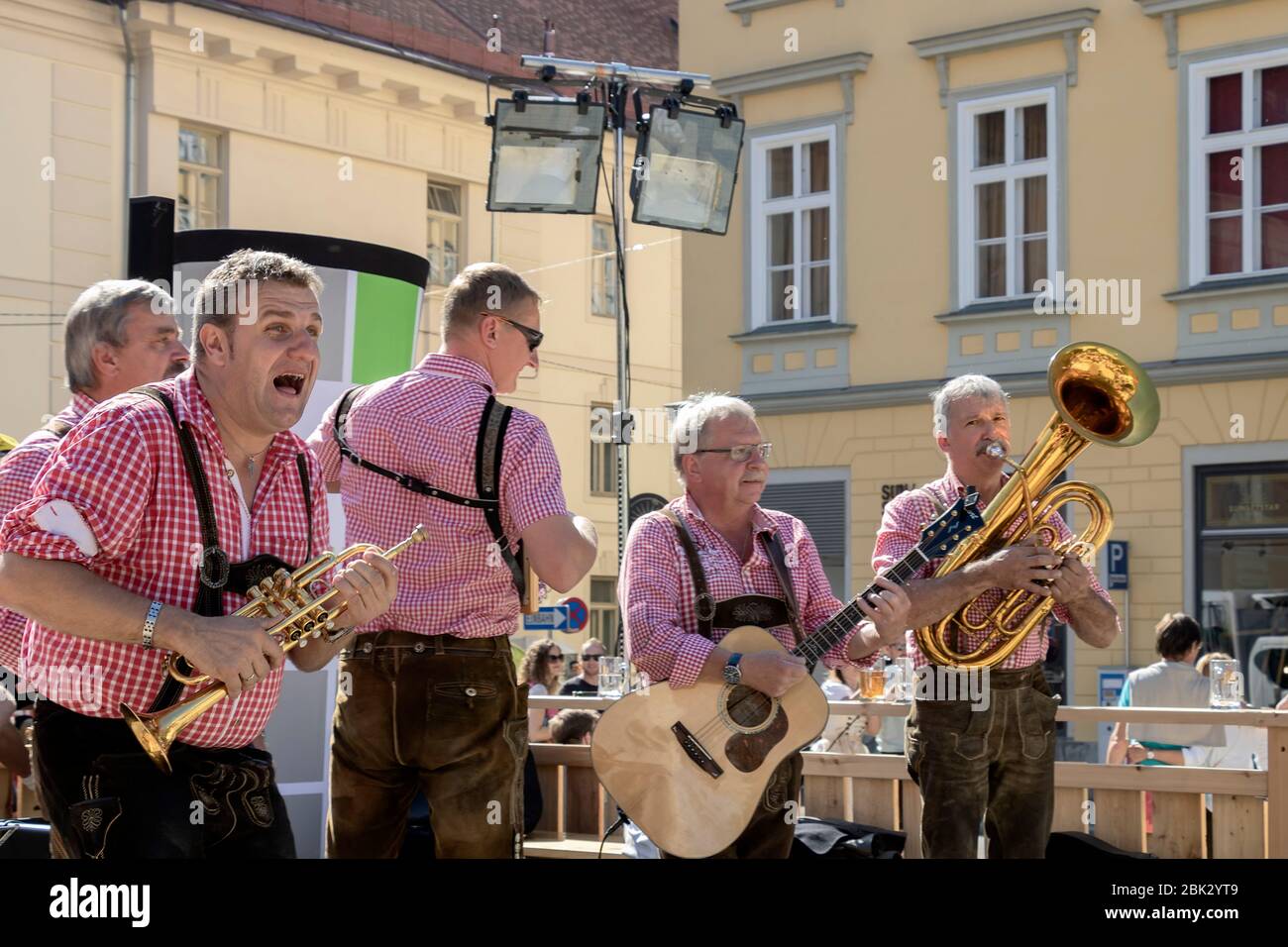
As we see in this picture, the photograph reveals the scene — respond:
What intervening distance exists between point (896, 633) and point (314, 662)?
1.99m

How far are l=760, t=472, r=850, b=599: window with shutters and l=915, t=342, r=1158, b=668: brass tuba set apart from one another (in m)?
15.2

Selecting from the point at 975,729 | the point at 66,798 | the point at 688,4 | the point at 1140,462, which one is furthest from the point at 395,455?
the point at 688,4

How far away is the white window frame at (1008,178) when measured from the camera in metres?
19.8

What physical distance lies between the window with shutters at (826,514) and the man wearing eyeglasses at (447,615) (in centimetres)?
1617

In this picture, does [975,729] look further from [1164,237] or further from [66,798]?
[1164,237]

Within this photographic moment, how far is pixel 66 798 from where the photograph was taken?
369cm

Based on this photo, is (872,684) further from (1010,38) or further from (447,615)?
(1010,38)

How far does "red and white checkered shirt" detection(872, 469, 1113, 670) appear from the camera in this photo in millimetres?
5715

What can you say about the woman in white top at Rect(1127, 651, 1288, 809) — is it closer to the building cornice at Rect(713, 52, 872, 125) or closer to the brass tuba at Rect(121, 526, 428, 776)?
the brass tuba at Rect(121, 526, 428, 776)

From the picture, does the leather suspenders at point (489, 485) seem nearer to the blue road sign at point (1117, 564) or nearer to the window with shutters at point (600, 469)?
the blue road sign at point (1117, 564)

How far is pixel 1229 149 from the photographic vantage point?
18.8 meters

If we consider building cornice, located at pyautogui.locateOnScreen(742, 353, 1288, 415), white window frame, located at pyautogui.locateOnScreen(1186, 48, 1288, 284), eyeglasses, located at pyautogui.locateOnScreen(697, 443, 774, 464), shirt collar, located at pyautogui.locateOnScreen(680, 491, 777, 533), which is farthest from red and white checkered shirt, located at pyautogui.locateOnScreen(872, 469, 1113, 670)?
white window frame, located at pyautogui.locateOnScreen(1186, 48, 1288, 284)

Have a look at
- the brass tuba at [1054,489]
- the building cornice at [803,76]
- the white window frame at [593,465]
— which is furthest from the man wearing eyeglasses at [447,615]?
the white window frame at [593,465]

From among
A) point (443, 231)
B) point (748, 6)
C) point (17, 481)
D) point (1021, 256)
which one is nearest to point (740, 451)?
point (17, 481)
